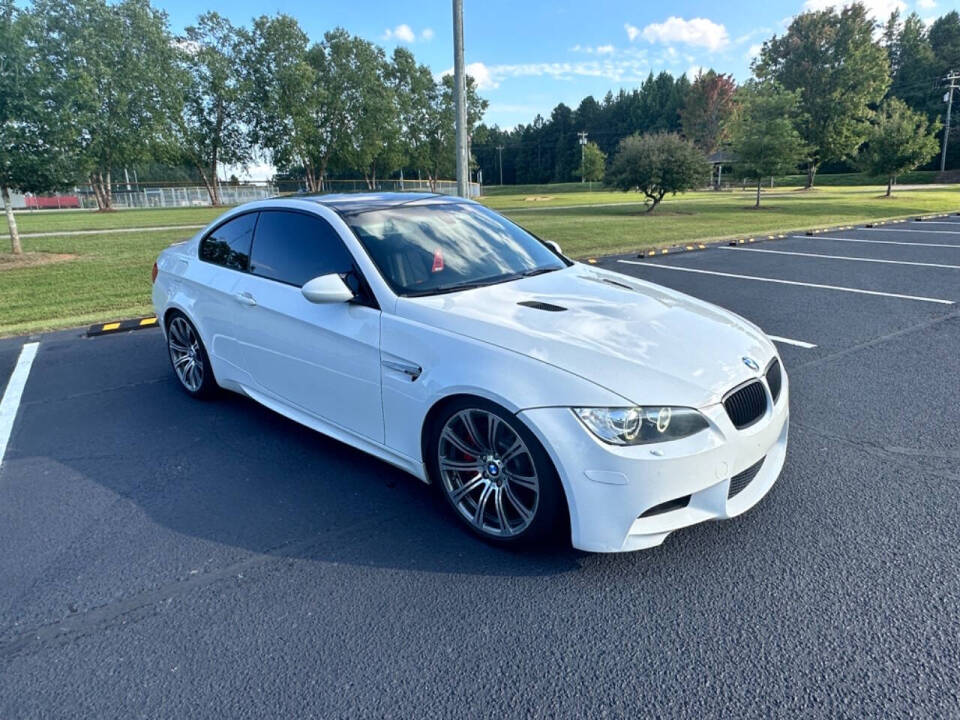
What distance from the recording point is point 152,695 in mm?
2047

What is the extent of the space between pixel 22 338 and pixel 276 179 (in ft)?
208

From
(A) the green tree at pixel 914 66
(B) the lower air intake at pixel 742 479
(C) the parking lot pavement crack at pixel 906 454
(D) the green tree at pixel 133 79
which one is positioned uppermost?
(A) the green tree at pixel 914 66

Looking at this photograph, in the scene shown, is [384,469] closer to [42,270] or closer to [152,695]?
[152,695]

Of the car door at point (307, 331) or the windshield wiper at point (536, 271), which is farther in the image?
the windshield wiper at point (536, 271)

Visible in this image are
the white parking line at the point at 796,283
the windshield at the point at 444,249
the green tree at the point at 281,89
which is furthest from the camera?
the green tree at the point at 281,89

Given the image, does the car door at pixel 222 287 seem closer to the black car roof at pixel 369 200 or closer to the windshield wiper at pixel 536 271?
the black car roof at pixel 369 200

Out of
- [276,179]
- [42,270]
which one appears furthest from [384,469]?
[276,179]

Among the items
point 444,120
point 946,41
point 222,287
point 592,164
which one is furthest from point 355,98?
point 946,41

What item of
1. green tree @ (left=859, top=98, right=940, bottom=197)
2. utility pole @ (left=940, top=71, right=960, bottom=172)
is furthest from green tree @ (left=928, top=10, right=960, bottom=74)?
green tree @ (left=859, top=98, right=940, bottom=197)

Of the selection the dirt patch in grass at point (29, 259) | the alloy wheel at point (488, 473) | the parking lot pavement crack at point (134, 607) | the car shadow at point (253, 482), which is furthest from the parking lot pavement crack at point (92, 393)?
the dirt patch in grass at point (29, 259)

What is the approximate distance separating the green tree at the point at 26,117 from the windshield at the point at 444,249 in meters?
11.9

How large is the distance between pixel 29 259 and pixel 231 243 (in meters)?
11.7

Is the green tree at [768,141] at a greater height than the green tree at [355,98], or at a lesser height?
lesser

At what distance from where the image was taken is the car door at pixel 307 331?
3162 mm
